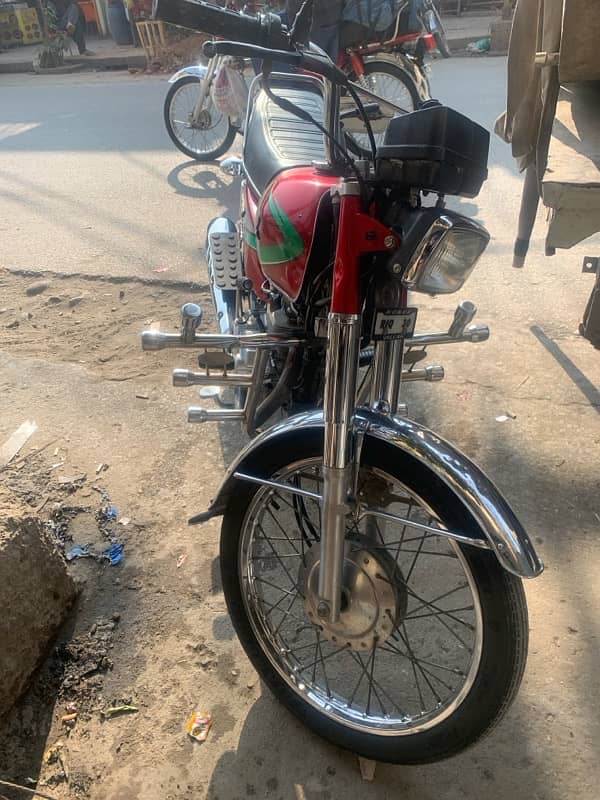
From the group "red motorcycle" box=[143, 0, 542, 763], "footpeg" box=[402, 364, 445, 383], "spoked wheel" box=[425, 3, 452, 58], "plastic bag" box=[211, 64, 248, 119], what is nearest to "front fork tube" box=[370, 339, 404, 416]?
"red motorcycle" box=[143, 0, 542, 763]

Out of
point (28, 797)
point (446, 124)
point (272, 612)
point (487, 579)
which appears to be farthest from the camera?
point (272, 612)

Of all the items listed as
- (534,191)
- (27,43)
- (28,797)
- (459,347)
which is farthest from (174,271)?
(27,43)

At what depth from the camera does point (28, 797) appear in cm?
154

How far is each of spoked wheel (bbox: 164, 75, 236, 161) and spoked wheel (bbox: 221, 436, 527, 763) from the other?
4.46m

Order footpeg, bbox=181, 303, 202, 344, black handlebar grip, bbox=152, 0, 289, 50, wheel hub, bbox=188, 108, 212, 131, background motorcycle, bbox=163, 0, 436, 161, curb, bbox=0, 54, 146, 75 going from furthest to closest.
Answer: curb, bbox=0, 54, 146, 75
wheel hub, bbox=188, 108, 212, 131
background motorcycle, bbox=163, 0, 436, 161
footpeg, bbox=181, 303, 202, 344
black handlebar grip, bbox=152, 0, 289, 50

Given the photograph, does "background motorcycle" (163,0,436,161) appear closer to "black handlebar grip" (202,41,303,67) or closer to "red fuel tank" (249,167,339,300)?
"red fuel tank" (249,167,339,300)

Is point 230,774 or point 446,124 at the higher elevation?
point 446,124

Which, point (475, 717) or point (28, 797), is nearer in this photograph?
point (475, 717)

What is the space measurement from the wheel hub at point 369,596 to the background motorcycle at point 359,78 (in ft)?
14.7

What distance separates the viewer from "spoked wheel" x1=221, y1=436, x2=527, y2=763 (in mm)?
1299

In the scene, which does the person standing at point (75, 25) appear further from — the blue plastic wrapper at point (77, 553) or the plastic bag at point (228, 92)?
the blue plastic wrapper at point (77, 553)

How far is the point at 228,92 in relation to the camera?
494cm

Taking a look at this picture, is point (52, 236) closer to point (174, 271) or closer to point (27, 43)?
point (174, 271)

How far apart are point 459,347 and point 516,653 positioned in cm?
204
